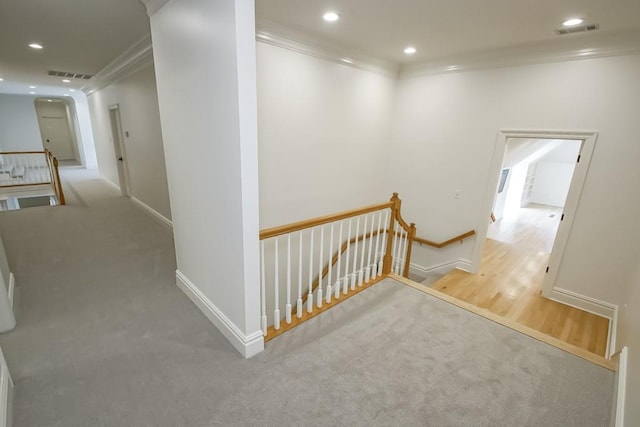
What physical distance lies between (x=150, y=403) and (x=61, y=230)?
13.0 ft

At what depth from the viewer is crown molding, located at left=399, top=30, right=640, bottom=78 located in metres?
2.80

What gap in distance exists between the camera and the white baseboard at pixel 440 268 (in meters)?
4.32

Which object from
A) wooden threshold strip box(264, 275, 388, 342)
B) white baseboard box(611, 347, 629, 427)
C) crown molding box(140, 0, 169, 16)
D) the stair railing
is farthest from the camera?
the stair railing

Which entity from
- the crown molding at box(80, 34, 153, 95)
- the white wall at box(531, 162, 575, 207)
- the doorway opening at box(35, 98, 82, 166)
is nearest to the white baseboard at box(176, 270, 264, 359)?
the crown molding at box(80, 34, 153, 95)

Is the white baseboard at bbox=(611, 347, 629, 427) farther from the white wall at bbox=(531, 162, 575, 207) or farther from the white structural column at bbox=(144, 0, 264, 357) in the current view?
the white wall at bbox=(531, 162, 575, 207)

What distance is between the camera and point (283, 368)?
193cm

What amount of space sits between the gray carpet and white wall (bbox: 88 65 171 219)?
203 centimetres

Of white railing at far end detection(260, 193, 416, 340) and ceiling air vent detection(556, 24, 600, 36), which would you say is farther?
ceiling air vent detection(556, 24, 600, 36)

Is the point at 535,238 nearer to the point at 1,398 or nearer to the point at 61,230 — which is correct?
the point at 1,398

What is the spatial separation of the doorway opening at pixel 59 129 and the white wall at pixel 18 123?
1.97ft

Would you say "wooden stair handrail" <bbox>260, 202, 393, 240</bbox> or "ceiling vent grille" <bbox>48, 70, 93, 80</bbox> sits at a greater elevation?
"ceiling vent grille" <bbox>48, 70, 93, 80</bbox>

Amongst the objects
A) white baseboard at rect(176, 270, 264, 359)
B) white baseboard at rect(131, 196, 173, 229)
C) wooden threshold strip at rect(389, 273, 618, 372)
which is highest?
white baseboard at rect(131, 196, 173, 229)

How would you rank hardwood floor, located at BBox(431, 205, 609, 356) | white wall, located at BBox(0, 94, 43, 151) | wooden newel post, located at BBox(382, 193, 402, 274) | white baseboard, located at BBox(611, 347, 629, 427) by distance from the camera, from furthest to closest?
white wall, located at BBox(0, 94, 43, 151) < wooden newel post, located at BBox(382, 193, 402, 274) < hardwood floor, located at BBox(431, 205, 609, 356) < white baseboard, located at BBox(611, 347, 629, 427)

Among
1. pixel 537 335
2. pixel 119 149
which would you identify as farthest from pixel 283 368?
pixel 119 149
